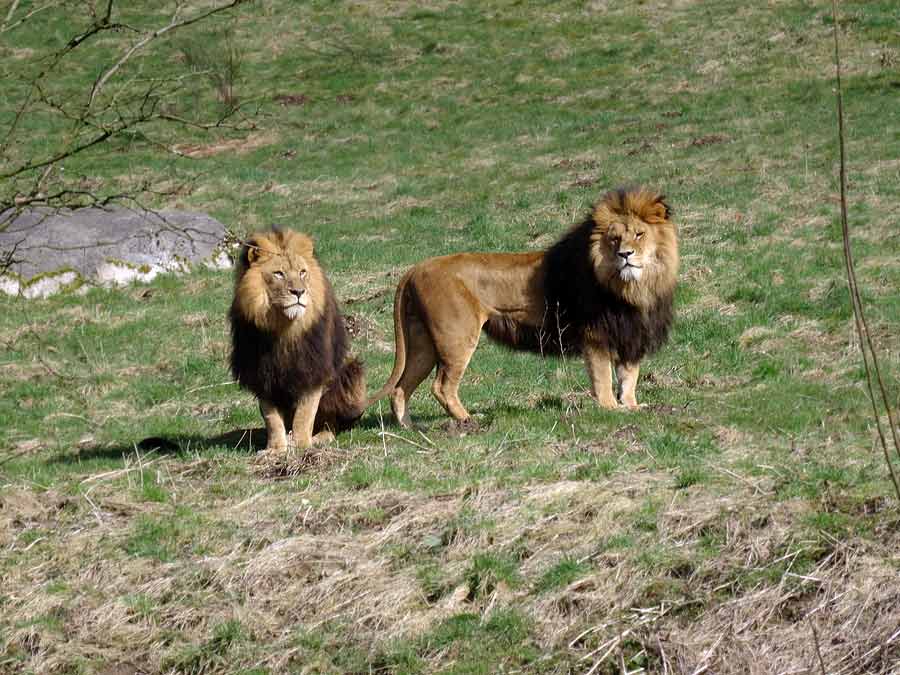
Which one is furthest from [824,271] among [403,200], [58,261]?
[58,261]

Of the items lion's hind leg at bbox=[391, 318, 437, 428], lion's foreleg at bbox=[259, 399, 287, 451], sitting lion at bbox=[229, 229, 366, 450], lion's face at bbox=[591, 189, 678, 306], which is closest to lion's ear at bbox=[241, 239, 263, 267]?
sitting lion at bbox=[229, 229, 366, 450]

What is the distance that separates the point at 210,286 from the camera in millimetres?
16359

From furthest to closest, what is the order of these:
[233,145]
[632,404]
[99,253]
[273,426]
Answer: [233,145] → [99,253] → [632,404] → [273,426]

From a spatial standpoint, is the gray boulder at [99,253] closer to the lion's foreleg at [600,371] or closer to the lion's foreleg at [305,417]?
the lion's foreleg at [305,417]

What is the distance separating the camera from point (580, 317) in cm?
976

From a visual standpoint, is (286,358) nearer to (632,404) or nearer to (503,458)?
(503,458)

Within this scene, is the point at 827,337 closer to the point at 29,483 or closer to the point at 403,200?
the point at 29,483

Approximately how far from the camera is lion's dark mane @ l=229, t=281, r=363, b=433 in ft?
28.7

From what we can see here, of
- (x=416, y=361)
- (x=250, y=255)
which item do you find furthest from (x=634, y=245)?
(x=250, y=255)

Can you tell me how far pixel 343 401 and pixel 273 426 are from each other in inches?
30.0

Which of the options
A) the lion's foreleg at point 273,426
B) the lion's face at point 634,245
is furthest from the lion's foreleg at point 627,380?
the lion's foreleg at point 273,426

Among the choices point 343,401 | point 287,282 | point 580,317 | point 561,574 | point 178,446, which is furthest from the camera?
point 580,317

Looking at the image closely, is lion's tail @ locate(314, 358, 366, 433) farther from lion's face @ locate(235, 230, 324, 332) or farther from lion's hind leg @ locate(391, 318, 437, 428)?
lion's face @ locate(235, 230, 324, 332)

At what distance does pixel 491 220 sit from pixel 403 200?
2.66m
